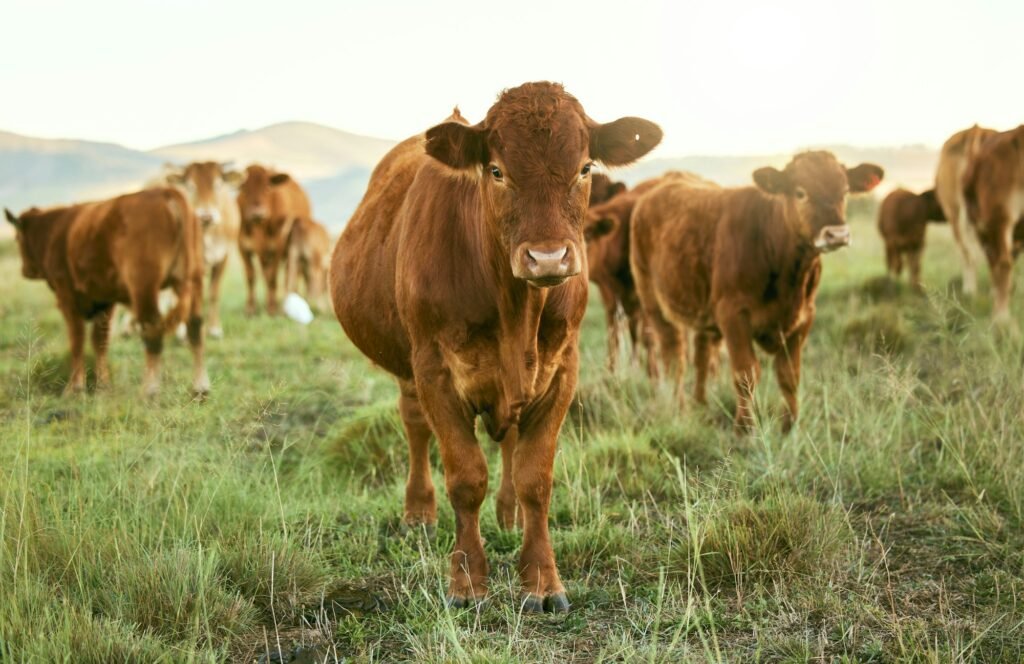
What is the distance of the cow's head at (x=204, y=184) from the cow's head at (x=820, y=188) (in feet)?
30.1

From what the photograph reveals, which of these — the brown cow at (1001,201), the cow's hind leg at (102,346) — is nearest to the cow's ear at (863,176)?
the brown cow at (1001,201)

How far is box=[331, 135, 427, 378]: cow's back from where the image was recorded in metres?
5.23

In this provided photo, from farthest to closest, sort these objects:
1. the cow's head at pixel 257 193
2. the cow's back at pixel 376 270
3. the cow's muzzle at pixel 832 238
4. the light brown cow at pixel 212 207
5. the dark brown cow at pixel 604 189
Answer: the cow's head at pixel 257 193, the light brown cow at pixel 212 207, the dark brown cow at pixel 604 189, the cow's muzzle at pixel 832 238, the cow's back at pixel 376 270

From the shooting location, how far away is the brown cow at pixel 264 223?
57.8 ft

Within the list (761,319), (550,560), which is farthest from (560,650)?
(761,319)

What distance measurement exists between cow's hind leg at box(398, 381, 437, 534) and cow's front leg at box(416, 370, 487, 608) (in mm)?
981

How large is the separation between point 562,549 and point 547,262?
1.82 meters

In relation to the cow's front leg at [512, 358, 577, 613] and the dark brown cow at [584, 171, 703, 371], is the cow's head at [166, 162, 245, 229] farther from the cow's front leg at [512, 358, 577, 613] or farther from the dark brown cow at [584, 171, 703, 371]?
the cow's front leg at [512, 358, 577, 613]

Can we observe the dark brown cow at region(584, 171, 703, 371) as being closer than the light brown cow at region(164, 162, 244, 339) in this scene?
Yes

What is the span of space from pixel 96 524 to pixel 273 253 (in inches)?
545

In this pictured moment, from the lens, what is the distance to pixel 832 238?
281 inches

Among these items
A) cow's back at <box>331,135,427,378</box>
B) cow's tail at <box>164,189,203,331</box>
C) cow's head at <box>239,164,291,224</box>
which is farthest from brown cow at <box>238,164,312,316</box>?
cow's back at <box>331,135,427,378</box>

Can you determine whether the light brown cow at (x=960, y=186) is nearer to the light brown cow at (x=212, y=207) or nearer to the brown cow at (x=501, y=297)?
the brown cow at (x=501, y=297)

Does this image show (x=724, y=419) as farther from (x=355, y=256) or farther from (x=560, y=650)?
(x=560, y=650)
